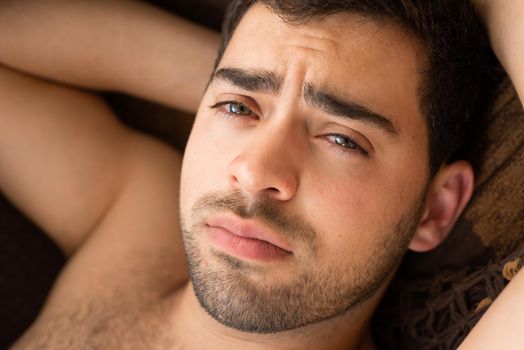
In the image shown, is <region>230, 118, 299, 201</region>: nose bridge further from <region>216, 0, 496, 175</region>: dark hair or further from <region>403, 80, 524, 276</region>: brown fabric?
<region>403, 80, 524, 276</region>: brown fabric

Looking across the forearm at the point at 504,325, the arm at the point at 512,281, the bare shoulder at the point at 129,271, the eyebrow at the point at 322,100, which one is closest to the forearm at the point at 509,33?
the arm at the point at 512,281

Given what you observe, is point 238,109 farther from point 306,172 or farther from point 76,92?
point 76,92

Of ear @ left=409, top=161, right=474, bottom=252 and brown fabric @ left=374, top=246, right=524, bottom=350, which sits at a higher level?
ear @ left=409, top=161, right=474, bottom=252

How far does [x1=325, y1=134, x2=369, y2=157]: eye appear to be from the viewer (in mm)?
1191

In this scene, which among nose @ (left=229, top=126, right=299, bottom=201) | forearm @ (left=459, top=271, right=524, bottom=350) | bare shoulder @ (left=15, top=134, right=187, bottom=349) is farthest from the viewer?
bare shoulder @ (left=15, top=134, right=187, bottom=349)

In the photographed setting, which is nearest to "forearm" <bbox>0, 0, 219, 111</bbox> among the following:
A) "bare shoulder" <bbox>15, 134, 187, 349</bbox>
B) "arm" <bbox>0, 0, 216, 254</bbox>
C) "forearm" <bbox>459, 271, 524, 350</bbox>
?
"arm" <bbox>0, 0, 216, 254</bbox>

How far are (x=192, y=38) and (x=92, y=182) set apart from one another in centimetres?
45

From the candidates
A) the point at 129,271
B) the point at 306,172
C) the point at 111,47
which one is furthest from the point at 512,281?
the point at 111,47

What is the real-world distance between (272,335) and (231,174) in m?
0.37

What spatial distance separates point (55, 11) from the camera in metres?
1.57

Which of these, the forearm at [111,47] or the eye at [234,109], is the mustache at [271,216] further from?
the forearm at [111,47]

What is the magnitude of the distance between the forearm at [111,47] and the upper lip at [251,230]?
22.4 inches

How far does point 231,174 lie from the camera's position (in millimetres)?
1179

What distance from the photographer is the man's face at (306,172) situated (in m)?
1.16
